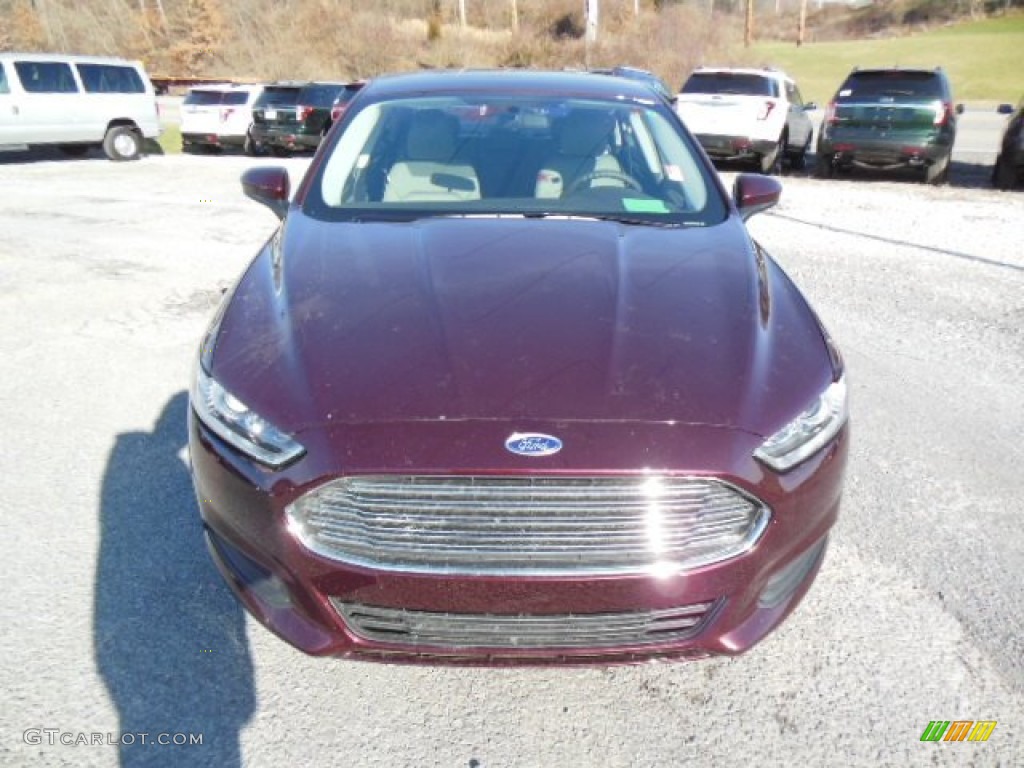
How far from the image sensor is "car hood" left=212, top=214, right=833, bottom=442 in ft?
Answer: 6.64

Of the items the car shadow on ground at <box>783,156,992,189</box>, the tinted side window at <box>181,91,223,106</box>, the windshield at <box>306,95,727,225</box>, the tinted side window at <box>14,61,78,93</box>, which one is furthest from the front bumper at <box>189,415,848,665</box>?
the tinted side window at <box>181,91,223,106</box>

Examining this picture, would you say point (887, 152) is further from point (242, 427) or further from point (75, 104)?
point (75, 104)

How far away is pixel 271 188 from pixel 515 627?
2381 mm

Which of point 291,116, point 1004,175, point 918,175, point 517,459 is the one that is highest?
point 291,116

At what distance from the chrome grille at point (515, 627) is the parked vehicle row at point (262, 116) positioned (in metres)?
15.6

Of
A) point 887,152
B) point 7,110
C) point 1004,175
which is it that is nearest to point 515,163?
point 887,152

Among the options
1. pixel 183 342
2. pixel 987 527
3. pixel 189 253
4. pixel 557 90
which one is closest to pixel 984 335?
pixel 987 527

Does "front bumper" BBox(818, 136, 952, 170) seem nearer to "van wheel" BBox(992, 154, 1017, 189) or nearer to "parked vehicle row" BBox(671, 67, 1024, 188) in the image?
"parked vehicle row" BBox(671, 67, 1024, 188)

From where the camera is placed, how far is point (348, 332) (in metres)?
2.28

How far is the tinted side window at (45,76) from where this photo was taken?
14.1 metres

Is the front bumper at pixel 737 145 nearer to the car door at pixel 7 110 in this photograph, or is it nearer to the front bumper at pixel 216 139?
the front bumper at pixel 216 139

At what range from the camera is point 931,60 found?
153 ft
